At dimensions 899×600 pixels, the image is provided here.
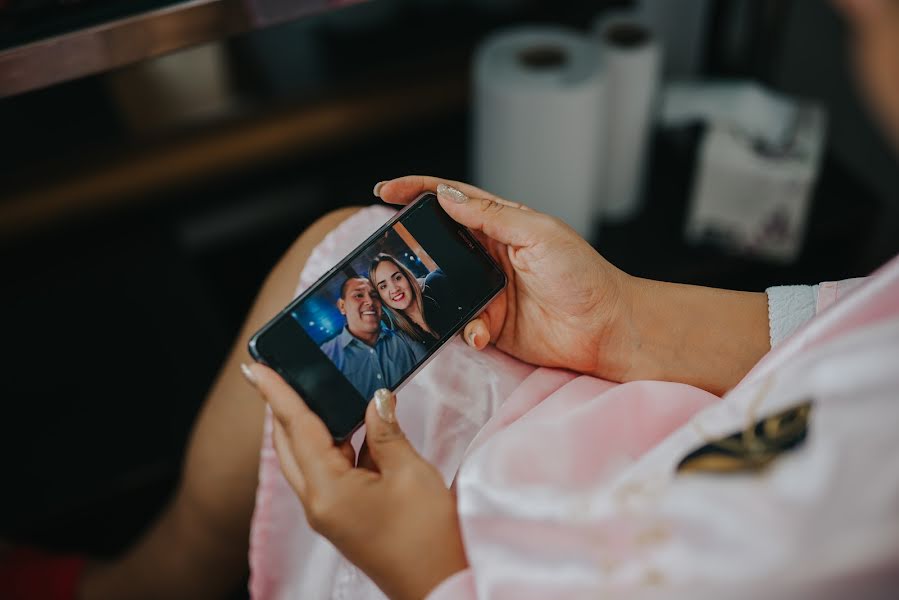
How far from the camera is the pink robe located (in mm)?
346

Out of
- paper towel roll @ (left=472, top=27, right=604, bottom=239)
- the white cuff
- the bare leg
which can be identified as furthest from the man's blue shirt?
paper towel roll @ (left=472, top=27, right=604, bottom=239)

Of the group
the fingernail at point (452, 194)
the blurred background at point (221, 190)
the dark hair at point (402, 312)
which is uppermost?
the fingernail at point (452, 194)

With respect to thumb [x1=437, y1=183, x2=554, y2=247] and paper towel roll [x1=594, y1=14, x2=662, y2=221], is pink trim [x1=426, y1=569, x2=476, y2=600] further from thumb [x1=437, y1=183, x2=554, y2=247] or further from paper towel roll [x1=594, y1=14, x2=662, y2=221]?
paper towel roll [x1=594, y1=14, x2=662, y2=221]

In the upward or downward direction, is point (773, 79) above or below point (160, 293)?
above

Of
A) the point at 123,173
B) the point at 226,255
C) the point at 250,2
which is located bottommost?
the point at 226,255

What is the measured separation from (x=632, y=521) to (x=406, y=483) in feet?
0.41

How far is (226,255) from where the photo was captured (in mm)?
1086

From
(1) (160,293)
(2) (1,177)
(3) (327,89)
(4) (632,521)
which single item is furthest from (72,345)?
(4) (632,521)

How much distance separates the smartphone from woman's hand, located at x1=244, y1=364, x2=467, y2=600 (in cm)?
2

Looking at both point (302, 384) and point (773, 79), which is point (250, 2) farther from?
point (773, 79)

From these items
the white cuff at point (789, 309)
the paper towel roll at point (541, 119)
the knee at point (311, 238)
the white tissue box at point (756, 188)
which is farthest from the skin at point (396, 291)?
the white tissue box at point (756, 188)

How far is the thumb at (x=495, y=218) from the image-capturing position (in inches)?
20.8

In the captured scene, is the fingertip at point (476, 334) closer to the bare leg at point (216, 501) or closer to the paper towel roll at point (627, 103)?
the bare leg at point (216, 501)

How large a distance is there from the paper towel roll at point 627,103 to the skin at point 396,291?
1.44 feet
